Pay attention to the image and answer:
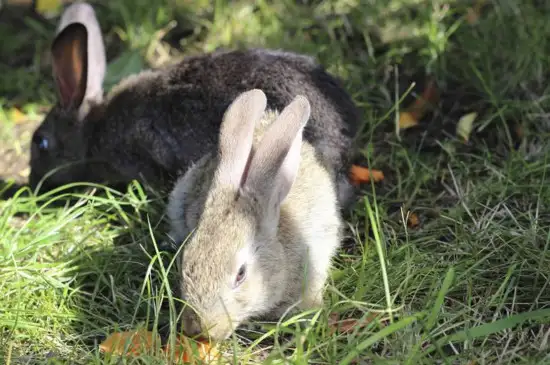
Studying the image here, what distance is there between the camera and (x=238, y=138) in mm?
3479

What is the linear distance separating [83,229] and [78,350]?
1045 mm

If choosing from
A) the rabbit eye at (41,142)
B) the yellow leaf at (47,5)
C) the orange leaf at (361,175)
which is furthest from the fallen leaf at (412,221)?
the yellow leaf at (47,5)

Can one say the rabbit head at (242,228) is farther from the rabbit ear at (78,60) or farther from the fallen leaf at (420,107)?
the rabbit ear at (78,60)

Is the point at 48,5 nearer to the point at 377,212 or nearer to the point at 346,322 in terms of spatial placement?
the point at 377,212

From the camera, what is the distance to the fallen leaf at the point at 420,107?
16.7ft

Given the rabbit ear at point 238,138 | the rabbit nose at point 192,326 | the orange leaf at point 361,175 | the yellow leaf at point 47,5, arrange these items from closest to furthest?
the rabbit nose at point 192,326 → the rabbit ear at point 238,138 → the orange leaf at point 361,175 → the yellow leaf at point 47,5

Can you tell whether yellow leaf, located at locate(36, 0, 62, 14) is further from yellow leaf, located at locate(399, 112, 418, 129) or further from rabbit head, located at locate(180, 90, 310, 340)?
rabbit head, located at locate(180, 90, 310, 340)

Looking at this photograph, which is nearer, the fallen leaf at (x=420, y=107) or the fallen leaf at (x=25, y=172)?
the fallen leaf at (x=420, y=107)

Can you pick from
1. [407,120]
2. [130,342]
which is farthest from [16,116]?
[130,342]

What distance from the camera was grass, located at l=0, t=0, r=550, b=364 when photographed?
3.32 meters

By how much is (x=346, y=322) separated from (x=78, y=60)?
2.70 meters

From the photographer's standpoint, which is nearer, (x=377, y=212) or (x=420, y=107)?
(x=377, y=212)

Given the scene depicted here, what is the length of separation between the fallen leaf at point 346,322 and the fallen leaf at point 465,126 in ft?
6.05

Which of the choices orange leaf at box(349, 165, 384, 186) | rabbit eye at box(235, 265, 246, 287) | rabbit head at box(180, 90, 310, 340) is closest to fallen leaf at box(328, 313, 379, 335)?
rabbit head at box(180, 90, 310, 340)
